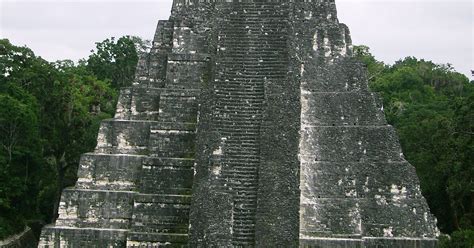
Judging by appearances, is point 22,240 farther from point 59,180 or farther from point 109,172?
point 109,172

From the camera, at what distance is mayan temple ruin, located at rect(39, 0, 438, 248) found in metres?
14.3

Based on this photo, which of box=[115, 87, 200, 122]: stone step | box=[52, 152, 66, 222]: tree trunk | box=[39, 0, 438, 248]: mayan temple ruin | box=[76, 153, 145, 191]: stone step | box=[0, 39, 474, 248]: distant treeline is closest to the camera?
box=[39, 0, 438, 248]: mayan temple ruin

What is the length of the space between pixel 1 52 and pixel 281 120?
16.0m

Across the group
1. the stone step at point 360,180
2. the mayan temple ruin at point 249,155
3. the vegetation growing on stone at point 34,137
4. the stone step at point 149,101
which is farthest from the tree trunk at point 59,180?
the stone step at point 360,180

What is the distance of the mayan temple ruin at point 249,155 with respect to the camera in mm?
14312

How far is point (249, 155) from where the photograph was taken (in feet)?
49.4

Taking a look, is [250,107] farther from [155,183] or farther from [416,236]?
[416,236]

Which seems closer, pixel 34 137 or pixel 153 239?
pixel 153 239

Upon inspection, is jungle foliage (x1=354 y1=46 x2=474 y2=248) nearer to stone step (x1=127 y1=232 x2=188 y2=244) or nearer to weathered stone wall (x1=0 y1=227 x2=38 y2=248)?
stone step (x1=127 y1=232 x2=188 y2=244)

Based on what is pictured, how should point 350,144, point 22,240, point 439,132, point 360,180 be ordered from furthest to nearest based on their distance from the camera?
point 22,240
point 439,132
point 350,144
point 360,180

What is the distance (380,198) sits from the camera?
15.7 meters

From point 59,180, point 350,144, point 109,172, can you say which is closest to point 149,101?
point 109,172

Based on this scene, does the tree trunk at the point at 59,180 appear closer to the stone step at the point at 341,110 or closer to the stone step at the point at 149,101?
the stone step at the point at 149,101

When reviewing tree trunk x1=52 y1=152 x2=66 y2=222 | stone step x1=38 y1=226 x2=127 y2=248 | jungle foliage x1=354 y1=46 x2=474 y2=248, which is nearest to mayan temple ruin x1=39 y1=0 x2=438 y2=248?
stone step x1=38 y1=226 x2=127 y2=248
